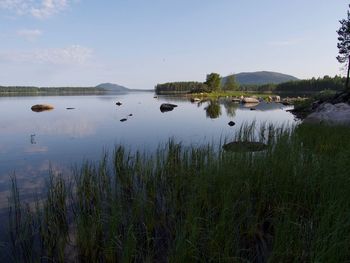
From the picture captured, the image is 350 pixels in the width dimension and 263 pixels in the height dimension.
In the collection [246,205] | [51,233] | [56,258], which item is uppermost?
[246,205]

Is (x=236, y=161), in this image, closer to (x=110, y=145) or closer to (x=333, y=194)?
(x=333, y=194)

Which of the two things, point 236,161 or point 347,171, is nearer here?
point 347,171

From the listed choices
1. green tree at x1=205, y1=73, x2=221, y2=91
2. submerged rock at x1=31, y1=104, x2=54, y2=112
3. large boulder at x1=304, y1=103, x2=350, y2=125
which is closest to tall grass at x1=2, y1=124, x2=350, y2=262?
large boulder at x1=304, y1=103, x2=350, y2=125

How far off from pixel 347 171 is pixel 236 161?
250 cm

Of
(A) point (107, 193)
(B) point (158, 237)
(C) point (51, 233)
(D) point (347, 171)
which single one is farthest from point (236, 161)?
(C) point (51, 233)

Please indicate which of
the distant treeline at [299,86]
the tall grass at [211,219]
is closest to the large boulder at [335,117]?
the tall grass at [211,219]

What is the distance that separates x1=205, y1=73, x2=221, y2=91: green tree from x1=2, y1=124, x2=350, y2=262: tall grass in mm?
122529

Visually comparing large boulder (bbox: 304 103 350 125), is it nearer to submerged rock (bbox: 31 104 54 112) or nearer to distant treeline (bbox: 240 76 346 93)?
submerged rock (bbox: 31 104 54 112)

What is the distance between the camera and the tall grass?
390cm

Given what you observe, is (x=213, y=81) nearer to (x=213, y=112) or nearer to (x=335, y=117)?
(x=213, y=112)

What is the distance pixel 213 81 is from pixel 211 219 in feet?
412

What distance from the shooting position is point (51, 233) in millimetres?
5215

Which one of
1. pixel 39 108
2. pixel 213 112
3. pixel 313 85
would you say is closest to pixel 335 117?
pixel 213 112

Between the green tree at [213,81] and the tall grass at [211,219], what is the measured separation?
402 ft
